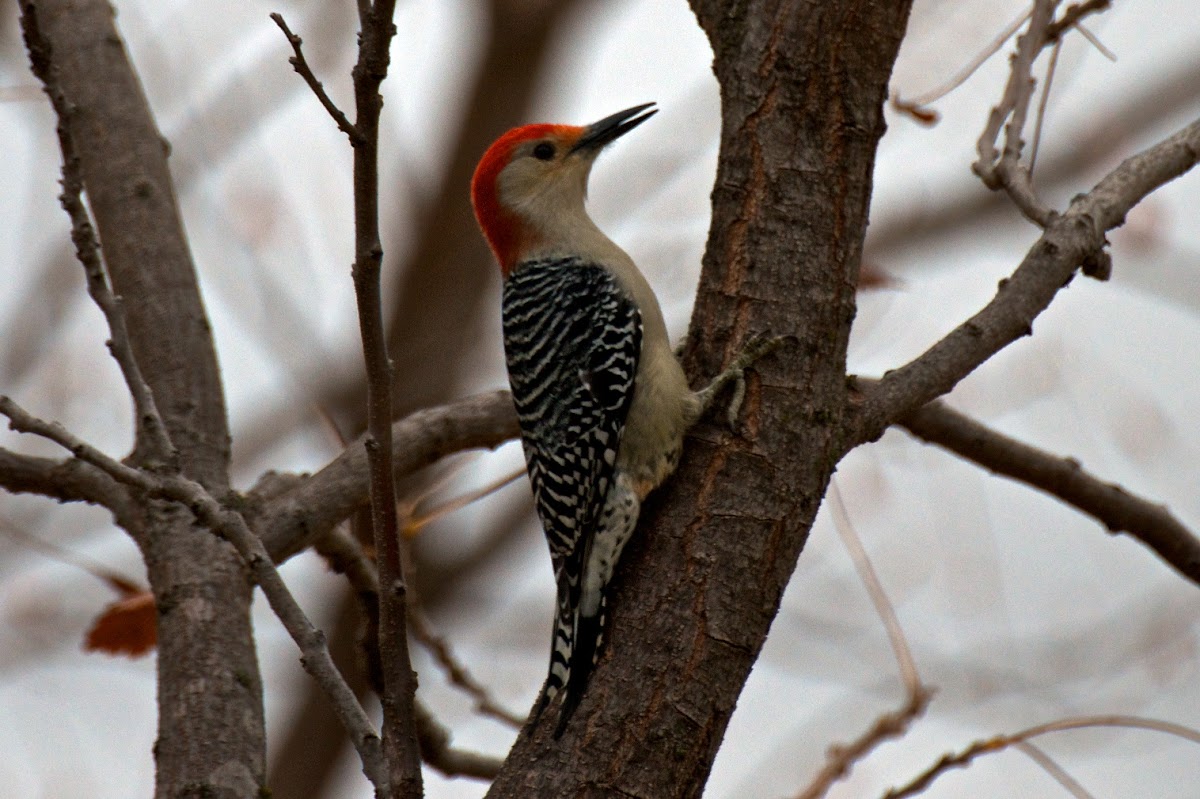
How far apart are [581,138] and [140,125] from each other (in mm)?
1755

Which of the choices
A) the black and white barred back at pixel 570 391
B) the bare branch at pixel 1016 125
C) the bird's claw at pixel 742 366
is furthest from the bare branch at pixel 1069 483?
the bird's claw at pixel 742 366

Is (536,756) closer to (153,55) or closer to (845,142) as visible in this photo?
(845,142)

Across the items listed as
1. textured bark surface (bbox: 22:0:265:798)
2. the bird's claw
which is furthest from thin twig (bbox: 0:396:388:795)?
the bird's claw

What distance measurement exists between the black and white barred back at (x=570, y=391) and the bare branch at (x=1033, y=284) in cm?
73

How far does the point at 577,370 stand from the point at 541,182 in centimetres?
106

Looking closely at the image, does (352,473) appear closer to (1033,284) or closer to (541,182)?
(1033,284)

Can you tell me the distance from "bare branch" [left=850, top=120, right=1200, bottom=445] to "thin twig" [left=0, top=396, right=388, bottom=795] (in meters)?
1.31

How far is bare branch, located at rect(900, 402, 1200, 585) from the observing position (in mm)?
3953

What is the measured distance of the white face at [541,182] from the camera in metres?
5.04

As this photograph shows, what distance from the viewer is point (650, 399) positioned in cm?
382

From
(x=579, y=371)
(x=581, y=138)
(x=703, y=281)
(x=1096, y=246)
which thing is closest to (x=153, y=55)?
(x=581, y=138)

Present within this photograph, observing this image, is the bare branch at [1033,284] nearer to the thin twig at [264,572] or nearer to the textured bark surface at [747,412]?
the textured bark surface at [747,412]

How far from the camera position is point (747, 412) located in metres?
3.00

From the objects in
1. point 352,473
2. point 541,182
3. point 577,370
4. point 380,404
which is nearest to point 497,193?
point 541,182
